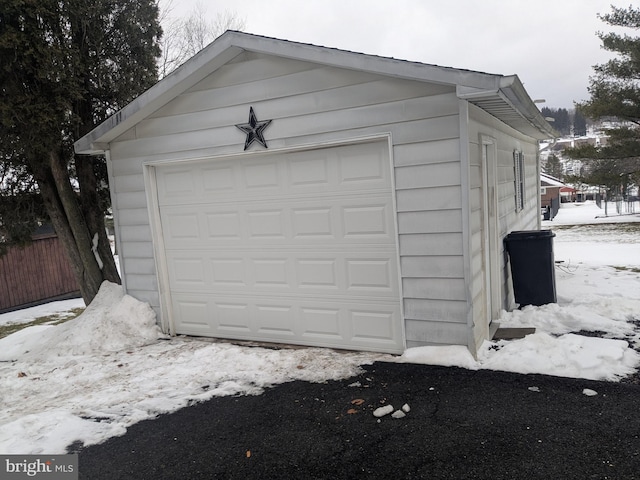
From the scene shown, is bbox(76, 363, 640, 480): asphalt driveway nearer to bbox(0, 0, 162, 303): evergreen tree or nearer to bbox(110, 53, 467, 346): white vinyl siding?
bbox(110, 53, 467, 346): white vinyl siding

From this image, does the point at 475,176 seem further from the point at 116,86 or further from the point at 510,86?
the point at 116,86

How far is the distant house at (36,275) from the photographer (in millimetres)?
13734

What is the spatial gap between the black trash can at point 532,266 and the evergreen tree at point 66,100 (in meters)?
6.00

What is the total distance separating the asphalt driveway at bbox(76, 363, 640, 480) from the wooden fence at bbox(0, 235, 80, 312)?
1162 centimetres

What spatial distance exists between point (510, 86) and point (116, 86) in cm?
574

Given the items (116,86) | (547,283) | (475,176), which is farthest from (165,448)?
(116,86)

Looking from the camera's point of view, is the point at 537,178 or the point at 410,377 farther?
the point at 537,178

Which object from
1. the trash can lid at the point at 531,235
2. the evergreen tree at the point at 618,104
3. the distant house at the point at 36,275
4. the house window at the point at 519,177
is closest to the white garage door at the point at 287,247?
the trash can lid at the point at 531,235

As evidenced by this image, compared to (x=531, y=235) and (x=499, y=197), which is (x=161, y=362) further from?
(x=531, y=235)

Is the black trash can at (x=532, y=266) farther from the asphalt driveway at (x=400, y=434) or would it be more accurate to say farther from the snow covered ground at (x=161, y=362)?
the asphalt driveway at (x=400, y=434)

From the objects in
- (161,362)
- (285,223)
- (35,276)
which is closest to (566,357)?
(285,223)

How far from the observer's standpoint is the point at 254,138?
5238 millimetres

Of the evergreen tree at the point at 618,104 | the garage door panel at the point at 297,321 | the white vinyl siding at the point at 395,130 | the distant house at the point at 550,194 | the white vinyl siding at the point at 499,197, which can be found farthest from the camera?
the distant house at the point at 550,194

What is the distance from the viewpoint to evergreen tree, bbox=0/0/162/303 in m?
6.04
